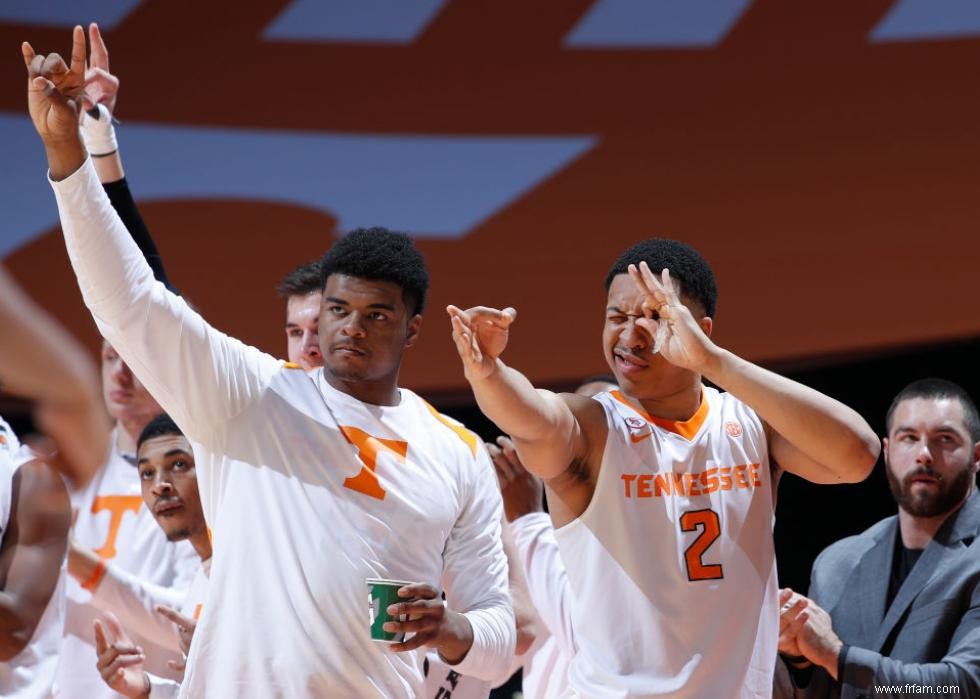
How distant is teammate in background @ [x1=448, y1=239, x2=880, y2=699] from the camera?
3139mm

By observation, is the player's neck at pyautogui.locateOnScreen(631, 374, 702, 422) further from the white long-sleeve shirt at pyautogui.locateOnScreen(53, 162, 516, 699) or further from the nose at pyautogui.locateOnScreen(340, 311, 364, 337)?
the nose at pyautogui.locateOnScreen(340, 311, 364, 337)

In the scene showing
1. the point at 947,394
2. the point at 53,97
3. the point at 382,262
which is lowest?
the point at 947,394

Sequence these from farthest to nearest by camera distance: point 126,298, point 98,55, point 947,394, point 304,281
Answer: point 947,394 < point 304,281 < point 98,55 < point 126,298

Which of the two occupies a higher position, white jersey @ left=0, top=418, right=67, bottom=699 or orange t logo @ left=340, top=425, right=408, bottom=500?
orange t logo @ left=340, top=425, right=408, bottom=500

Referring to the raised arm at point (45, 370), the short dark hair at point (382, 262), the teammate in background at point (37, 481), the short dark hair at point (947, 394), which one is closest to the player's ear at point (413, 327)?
the short dark hair at point (382, 262)

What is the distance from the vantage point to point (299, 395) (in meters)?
3.03

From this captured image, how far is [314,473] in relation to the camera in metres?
2.94

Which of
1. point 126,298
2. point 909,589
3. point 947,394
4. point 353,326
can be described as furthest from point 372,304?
point 947,394

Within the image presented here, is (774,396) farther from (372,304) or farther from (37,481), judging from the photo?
(37,481)

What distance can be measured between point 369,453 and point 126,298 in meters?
0.70

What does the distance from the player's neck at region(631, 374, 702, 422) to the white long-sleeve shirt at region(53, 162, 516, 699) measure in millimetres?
613

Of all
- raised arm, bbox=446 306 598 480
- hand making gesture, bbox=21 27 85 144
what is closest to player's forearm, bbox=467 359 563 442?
raised arm, bbox=446 306 598 480

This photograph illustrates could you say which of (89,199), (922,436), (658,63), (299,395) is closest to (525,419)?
(299,395)

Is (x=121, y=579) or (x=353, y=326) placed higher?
(x=353, y=326)
